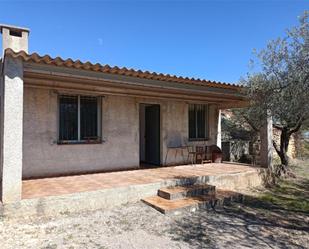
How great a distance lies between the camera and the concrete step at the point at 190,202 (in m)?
5.97

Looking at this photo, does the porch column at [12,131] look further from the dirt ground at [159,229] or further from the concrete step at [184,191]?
the concrete step at [184,191]

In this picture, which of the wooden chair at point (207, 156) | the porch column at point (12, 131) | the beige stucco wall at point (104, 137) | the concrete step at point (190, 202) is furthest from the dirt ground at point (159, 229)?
the wooden chair at point (207, 156)

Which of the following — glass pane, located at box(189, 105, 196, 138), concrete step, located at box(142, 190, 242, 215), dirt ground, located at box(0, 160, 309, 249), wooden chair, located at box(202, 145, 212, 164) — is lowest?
dirt ground, located at box(0, 160, 309, 249)

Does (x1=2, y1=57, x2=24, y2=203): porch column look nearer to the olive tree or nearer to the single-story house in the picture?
the single-story house

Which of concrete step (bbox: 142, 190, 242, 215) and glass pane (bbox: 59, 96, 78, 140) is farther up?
glass pane (bbox: 59, 96, 78, 140)

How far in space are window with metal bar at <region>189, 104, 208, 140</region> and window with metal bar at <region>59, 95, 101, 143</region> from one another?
4757 mm

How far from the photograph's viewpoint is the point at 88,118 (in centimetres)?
893

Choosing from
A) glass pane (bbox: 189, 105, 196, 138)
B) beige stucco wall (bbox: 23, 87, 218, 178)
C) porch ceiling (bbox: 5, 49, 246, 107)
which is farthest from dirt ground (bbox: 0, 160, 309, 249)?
glass pane (bbox: 189, 105, 196, 138)

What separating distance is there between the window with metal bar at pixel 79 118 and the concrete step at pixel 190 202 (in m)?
3.56

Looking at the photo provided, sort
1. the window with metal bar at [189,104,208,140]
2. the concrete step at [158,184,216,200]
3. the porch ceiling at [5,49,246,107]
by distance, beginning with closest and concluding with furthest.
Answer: the porch ceiling at [5,49,246,107] < the concrete step at [158,184,216,200] < the window with metal bar at [189,104,208,140]

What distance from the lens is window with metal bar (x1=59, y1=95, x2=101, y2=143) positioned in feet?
27.7

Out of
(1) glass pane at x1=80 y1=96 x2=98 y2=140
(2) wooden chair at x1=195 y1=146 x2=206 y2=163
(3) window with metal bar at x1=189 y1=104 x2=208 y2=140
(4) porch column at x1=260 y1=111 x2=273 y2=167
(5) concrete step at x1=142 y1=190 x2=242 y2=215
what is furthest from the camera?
(3) window with metal bar at x1=189 y1=104 x2=208 y2=140

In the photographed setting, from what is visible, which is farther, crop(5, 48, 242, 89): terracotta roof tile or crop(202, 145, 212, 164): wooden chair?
crop(202, 145, 212, 164): wooden chair

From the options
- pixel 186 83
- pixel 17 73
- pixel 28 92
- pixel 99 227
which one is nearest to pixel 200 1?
pixel 186 83
